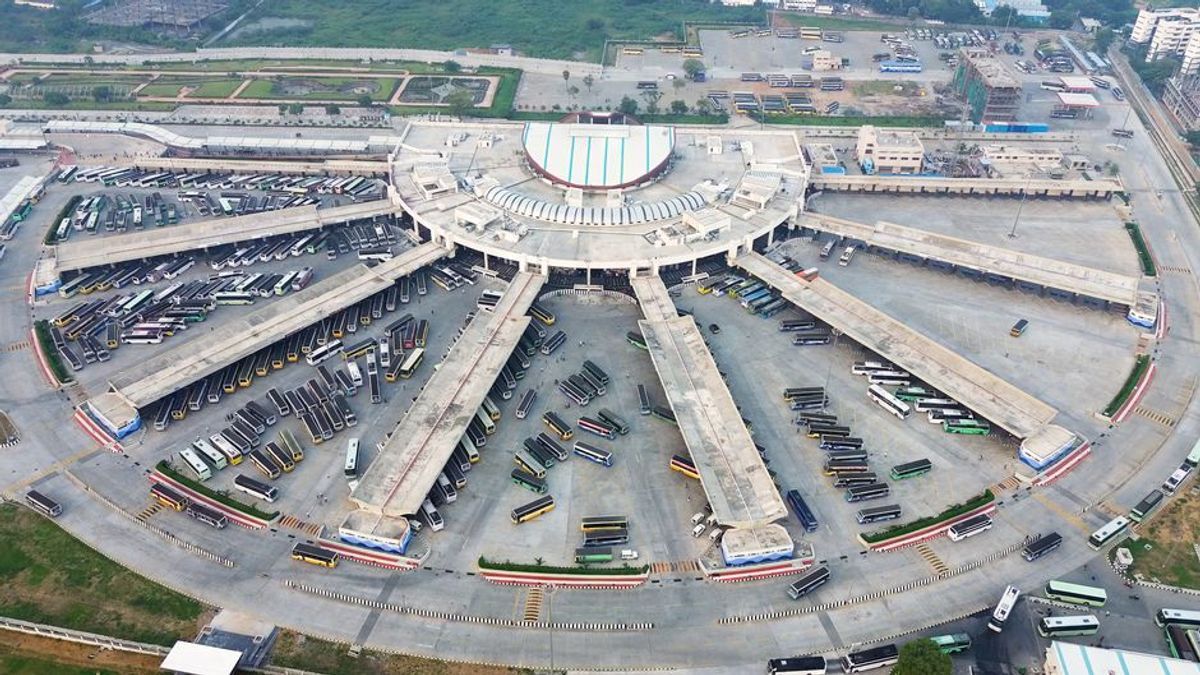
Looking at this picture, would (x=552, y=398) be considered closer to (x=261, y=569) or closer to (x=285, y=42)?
(x=261, y=569)

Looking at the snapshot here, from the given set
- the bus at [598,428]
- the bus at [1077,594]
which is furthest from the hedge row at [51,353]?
the bus at [1077,594]

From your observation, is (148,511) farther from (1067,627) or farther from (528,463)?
(1067,627)

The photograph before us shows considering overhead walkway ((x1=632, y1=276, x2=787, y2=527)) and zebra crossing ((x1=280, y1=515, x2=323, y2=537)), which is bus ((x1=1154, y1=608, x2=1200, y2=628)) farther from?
zebra crossing ((x1=280, y1=515, x2=323, y2=537))

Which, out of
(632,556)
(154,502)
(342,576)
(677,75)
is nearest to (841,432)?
(632,556)

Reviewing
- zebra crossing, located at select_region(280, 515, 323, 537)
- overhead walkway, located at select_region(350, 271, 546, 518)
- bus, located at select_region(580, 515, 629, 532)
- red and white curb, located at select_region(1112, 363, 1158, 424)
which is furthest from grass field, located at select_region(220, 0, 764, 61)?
zebra crossing, located at select_region(280, 515, 323, 537)

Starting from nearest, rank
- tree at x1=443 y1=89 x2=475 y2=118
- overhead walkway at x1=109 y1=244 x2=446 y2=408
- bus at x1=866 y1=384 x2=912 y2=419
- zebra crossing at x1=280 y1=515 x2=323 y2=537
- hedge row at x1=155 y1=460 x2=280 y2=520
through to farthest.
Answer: zebra crossing at x1=280 y1=515 x2=323 y2=537 → hedge row at x1=155 y1=460 x2=280 y2=520 → overhead walkway at x1=109 y1=244 x2=446 y2=408 → bus at x1=866 y1=384 x2=912 y2=419 → tree at x1=443 y1=89 x2=475 y2=118

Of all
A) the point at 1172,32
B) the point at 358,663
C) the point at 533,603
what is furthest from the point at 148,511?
the point at 1172,32
